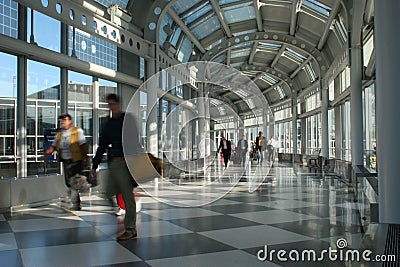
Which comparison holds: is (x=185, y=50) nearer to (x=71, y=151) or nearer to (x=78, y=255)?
(x=71, y=151)

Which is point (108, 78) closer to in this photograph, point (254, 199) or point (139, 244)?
point (254, 199)

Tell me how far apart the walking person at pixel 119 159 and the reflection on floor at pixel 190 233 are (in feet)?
1.14

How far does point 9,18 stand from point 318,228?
796cm

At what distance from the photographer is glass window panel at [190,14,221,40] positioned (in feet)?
75.7

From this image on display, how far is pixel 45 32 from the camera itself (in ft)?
35.8

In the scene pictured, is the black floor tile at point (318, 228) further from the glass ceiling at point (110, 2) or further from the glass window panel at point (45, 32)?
the glass ceiling at point (110, 2)

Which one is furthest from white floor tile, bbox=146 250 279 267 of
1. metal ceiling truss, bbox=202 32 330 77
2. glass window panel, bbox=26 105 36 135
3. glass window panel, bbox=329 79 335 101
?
metal ceiling truss, bbox=202 32 330 77

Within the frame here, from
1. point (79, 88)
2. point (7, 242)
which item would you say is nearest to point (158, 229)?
point (7, 242)

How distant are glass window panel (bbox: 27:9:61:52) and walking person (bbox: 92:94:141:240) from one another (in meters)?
5.22

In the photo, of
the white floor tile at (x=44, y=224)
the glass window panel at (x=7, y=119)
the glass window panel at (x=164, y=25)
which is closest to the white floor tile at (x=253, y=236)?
the white floor tile at (x=44, y=224)

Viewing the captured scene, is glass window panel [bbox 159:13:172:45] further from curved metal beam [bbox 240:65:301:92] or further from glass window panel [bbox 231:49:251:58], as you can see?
curved metal beam [bbox 240:65:301:92]

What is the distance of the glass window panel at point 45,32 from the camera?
10578 mm

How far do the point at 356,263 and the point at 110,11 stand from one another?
11178 mm

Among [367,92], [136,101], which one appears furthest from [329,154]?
[136,101]
